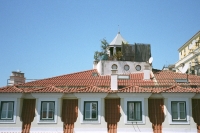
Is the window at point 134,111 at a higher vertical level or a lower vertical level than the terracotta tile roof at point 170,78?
lower

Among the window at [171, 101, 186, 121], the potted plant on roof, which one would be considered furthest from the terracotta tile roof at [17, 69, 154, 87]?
the potted plant on roof

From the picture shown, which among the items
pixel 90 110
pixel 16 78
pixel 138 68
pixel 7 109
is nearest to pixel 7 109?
pixel 7 109

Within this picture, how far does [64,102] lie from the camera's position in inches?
806

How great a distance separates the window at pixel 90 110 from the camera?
19.8m

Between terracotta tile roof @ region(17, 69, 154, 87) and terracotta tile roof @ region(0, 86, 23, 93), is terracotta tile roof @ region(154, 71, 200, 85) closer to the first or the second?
terracotta tile roof @ region(17, 69, 154, 87)

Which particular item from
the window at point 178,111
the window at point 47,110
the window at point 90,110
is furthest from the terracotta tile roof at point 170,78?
the window at point 47,110

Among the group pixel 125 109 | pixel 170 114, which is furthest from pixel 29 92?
pixel 170 114

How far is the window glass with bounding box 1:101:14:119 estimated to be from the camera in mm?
19984

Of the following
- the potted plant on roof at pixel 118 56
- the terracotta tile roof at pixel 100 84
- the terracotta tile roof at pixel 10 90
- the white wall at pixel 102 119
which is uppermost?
the potted plant on roof at pixel 118 56

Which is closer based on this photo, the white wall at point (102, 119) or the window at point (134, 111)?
the white wall at point (102, 119)

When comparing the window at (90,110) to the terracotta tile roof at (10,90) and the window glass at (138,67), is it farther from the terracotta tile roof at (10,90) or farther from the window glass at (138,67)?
the window glass at (138,67)

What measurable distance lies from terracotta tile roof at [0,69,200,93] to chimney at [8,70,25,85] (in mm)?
1848

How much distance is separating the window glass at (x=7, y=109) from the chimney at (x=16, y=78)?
439 cm

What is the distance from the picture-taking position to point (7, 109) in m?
20.1
